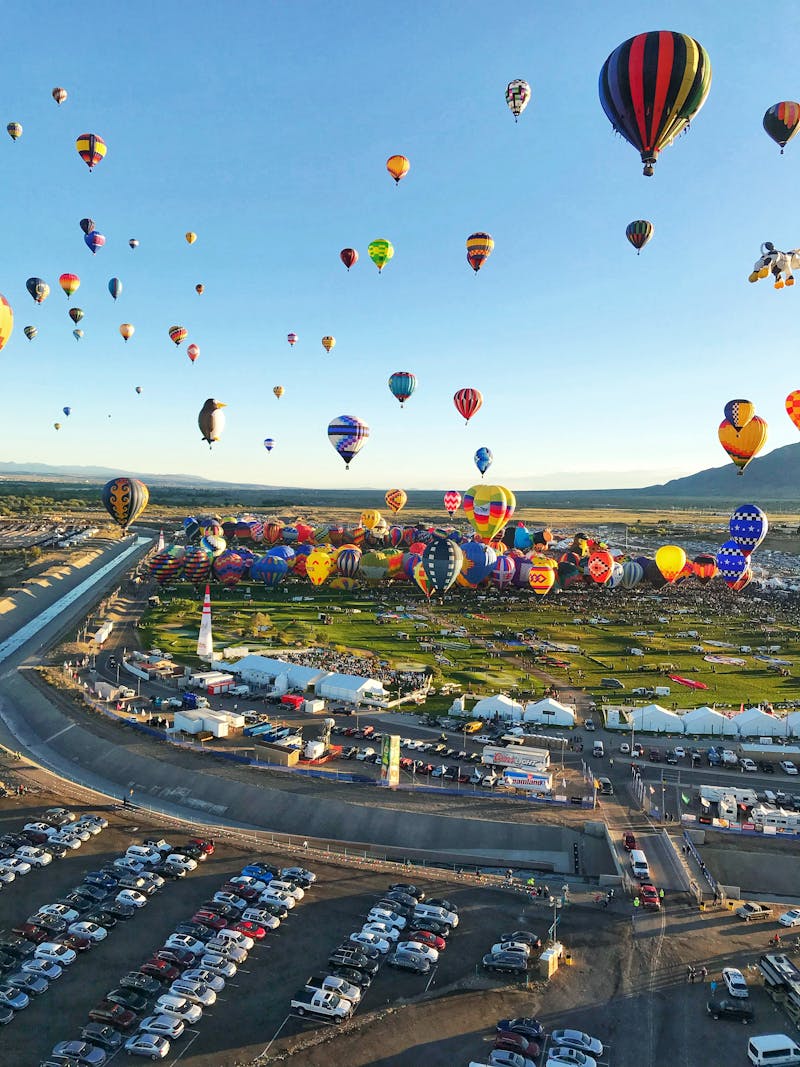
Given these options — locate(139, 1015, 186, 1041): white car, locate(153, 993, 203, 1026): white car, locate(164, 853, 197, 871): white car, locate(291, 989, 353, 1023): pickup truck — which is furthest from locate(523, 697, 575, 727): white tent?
locate(139, 1015, 186, 1041): white car

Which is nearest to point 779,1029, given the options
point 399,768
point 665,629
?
point 399,768

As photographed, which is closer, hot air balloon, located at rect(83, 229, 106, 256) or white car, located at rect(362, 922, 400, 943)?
white car, located at rect(362, 922, 400, 943)

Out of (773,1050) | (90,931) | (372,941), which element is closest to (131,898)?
(90,931)

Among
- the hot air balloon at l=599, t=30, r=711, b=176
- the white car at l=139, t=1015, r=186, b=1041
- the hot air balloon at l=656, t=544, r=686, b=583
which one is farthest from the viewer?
the hot air balloon at l=656, t=544, r=686, b=583

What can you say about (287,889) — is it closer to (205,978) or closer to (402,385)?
(205,978)

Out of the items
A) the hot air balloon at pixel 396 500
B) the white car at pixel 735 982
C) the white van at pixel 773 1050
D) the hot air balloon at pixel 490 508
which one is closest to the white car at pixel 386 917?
the white car at pixel 735 982

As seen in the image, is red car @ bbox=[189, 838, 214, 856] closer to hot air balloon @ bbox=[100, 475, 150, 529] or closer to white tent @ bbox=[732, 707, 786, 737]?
white tent @ bbox=[732, 707, 786, 737]
